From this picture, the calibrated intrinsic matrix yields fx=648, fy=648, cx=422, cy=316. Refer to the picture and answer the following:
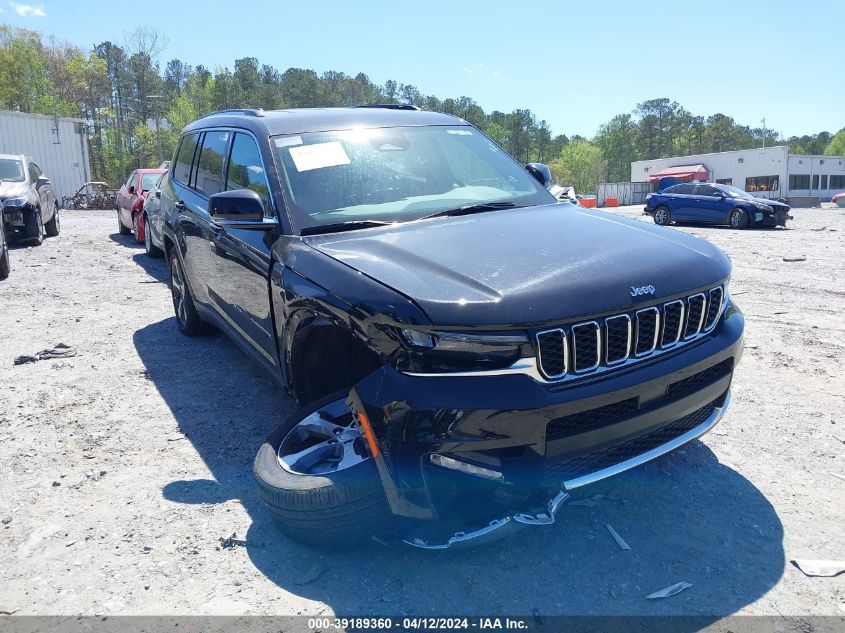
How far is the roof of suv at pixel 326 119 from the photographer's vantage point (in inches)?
149

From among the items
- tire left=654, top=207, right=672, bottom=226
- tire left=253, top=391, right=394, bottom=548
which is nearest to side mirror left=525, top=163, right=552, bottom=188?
tire left=253, top=391, right=394, bottom=548

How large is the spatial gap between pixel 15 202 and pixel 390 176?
11.2 metres

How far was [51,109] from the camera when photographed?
62625 mm

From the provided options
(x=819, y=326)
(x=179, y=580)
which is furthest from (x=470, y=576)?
(x=819, y=326)

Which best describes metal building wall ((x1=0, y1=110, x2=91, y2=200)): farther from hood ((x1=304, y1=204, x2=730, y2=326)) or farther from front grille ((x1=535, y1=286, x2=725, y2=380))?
front grille ((x1=535, y1=286, x2=725, y2=380))

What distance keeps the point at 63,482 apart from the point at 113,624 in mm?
1372

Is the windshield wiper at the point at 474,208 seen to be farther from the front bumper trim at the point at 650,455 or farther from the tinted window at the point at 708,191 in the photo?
the tinted window at the point at 708,191

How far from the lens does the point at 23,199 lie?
12.0m

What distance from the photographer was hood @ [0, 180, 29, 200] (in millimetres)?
11977

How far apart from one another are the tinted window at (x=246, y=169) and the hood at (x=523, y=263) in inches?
26.6

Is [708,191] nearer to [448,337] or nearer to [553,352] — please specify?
[553,352]

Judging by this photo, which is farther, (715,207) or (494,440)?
(715,207)

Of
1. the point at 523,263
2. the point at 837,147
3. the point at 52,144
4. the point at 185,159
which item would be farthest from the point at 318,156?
the point at 837,147

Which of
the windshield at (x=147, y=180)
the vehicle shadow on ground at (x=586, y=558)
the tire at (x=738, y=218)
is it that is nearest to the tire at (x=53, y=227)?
the windshield at (x=147, y=180)
